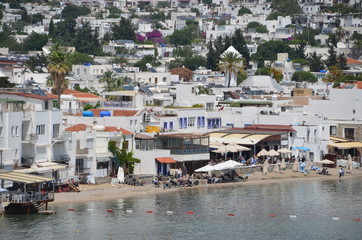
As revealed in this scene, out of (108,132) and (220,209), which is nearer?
(220,209)

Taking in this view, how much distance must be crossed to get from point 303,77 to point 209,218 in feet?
341

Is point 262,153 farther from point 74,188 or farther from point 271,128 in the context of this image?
point 74,188

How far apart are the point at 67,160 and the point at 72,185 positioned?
2.65 m

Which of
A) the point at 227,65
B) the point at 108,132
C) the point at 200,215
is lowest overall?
the point at 200,215

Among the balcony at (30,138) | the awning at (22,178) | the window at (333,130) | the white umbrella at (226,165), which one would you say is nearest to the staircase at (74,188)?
the balcony at (30,138)

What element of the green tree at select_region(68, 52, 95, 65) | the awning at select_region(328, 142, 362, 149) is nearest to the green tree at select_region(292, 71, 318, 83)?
the green tree at select_region(68, 52, 95, 65)

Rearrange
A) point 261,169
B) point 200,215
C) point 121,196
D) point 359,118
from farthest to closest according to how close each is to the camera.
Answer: point 359,118 → point 261,169 → point 121,196 → point 200,215

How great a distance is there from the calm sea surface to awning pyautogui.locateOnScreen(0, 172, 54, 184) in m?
2.15

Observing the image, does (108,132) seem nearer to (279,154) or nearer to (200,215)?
(200,215)

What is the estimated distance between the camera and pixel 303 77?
17438cm

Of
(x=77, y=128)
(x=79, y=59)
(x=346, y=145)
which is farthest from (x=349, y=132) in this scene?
(x=79, y=59)

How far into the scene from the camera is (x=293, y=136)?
10212 centimetres

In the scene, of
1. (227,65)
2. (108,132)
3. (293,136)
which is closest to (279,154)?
(293,136)

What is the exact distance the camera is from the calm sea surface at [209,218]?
66.4 meters
